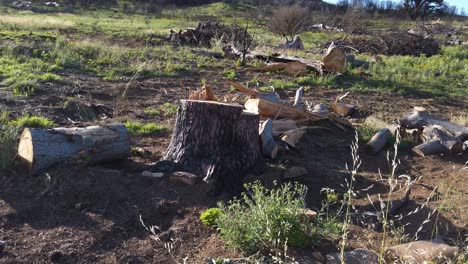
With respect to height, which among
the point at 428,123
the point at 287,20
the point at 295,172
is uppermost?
the point at 287,20

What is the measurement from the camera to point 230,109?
14.6ft

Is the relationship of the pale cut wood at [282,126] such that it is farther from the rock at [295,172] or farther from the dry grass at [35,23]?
the dry grass at [35,23]

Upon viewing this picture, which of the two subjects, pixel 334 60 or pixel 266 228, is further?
pixel 334 60

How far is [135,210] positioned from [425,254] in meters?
1.94

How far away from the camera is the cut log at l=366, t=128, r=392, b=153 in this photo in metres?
5.57

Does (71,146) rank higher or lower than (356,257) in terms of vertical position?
higher

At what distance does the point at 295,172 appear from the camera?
4.64 metres

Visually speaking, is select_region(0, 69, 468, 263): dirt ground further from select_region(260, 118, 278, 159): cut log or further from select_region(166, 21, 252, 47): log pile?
select_region(166, 21, 252, 47): log pile

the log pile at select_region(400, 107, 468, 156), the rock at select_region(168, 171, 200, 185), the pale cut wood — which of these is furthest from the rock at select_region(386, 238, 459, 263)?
the pale cut wood

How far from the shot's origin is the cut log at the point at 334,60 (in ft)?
33.7

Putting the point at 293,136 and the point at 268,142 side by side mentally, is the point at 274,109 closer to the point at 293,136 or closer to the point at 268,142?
the point at 293,136

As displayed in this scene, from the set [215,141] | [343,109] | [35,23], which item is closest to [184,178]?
[215,141]

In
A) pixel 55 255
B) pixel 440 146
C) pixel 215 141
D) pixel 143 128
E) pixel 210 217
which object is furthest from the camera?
pixel 143 128

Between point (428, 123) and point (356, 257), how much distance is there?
3.43 m
